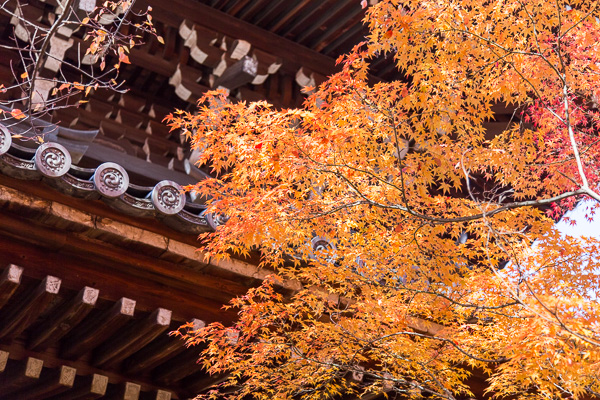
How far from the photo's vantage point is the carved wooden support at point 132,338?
598cm

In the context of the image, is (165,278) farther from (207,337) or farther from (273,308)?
(273,308)

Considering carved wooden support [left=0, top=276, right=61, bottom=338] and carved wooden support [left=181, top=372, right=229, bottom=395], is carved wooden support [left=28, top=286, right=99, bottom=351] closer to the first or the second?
carved wooden support [left=0, top=276, right=61, bottom=338]

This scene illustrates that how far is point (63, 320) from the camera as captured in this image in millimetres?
5918

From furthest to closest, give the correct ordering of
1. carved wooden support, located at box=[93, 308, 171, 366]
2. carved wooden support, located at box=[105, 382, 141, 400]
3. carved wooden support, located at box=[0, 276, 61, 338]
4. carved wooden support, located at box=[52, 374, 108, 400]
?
carved wooden support, located at box=[105, 382, 141, 400]
carved wooden support, located at box=[52, 374, 108, 400]
carved wooden support, located at box=[93, 308, 171, 366]
carved wooden support, located at box=[0, 276, 61, 338]

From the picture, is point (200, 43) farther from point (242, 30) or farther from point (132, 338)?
point (132, 338)

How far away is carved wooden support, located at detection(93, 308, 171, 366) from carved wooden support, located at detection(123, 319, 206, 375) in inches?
6.1

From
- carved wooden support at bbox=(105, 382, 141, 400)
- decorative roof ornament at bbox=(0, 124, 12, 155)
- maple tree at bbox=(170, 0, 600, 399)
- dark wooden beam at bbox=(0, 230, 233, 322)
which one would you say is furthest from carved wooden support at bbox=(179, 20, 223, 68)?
carved wooden support at bbox=(105, 382, 141, 400)

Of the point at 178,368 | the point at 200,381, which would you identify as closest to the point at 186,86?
the point at 178,368

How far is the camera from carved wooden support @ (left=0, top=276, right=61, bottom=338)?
5.52 metres

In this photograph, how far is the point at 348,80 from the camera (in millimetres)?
5109

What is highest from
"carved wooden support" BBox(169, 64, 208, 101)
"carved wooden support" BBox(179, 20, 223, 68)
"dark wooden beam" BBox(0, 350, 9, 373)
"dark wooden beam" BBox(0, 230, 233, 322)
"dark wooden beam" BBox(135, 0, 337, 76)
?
"dark wooden beam" BBox(135, 0, 337, 76)

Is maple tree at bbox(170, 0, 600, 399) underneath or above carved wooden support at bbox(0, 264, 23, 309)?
above

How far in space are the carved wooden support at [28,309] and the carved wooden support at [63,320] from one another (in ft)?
0.59

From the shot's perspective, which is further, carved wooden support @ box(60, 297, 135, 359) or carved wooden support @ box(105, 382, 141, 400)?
carved wooden support @ box(105, 382, 141, 400)
